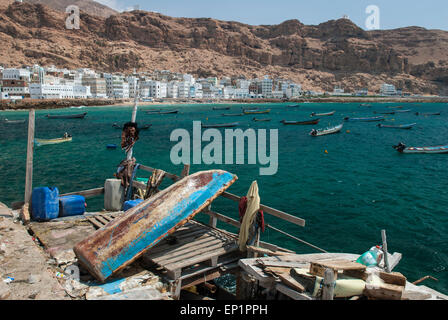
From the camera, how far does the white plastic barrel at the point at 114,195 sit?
35.7 ft

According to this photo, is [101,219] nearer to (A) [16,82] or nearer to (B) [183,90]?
(A) [16,82]

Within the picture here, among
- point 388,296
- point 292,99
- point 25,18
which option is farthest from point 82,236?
point 25,18

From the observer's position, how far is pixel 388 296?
17.7 feet

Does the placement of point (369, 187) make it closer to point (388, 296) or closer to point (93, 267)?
point (388, 296)

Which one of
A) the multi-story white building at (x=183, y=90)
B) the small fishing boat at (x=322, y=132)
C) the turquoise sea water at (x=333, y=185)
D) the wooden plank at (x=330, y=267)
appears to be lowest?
the turquoise sea water at (x=333, y=185)

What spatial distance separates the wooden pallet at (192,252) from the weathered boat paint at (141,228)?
0.48 metres

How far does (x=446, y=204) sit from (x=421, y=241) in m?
7.15

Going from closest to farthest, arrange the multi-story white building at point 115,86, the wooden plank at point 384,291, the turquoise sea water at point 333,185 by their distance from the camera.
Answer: the wooden plank at point 384,291
the turquoise sea water at point 333,185
the multi-story white building at point 115,86

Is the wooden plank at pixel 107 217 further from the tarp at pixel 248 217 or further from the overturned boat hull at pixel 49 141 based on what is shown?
the overturned boat hull at pixel 49 141

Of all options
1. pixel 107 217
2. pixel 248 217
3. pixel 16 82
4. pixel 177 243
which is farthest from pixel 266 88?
pixel 177 243

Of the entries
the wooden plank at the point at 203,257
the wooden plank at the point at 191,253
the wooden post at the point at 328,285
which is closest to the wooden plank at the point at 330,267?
the wooden post at the point at 328,285

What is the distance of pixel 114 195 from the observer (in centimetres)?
1090

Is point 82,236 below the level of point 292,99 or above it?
below
